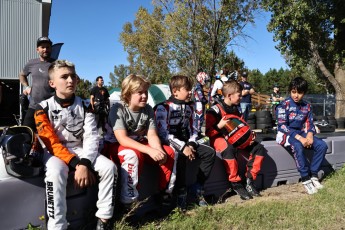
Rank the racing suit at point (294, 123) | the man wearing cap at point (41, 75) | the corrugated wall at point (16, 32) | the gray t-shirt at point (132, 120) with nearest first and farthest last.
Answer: the gray t-shirt at point (132, 120) < the man wearing cap at point (41, 75) < the racing suit at point (294, 123) < the corrugated wall at point (16, 32)

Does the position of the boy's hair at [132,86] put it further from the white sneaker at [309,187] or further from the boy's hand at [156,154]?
the white sneaker at [309,187]

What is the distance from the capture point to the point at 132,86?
11.5 feet

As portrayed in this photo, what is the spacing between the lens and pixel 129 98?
11.6 ft

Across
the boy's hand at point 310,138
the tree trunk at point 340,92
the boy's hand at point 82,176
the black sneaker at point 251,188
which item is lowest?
the black sneaker at point 251,188

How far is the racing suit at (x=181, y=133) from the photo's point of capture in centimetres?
375

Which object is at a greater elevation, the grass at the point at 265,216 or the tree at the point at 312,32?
the tree at the point at 312,32

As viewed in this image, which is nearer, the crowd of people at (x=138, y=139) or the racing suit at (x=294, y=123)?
the crowd of people at (x=138, y=139)

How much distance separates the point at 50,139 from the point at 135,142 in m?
0.76

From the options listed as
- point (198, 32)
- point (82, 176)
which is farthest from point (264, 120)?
point (82, 176)

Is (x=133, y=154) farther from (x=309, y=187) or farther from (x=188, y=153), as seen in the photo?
(x=309, y=187)

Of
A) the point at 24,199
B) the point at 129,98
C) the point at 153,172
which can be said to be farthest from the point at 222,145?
the point at 24,199

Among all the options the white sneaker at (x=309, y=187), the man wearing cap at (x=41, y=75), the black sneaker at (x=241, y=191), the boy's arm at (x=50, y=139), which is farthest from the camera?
the man wearing cap at (x=41, y=75)

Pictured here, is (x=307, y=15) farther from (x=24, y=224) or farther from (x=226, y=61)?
(x=24, y=224)

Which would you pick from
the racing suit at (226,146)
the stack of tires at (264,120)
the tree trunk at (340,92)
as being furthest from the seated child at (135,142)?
the tree trunk at (340,92)
